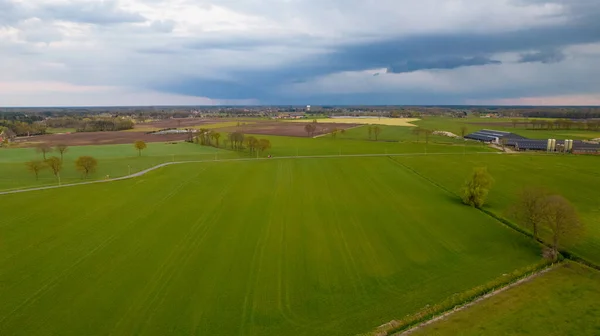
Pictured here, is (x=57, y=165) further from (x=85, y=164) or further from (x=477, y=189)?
(x=477, y=189)

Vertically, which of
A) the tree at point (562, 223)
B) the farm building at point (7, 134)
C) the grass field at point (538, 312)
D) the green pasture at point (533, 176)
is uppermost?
the farm building at point (7, 134)

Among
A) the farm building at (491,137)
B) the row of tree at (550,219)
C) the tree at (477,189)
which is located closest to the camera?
the row of tree at (550,219)

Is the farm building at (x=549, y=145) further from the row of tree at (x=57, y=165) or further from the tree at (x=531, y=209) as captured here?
the row of tree at (x=57, y=165)

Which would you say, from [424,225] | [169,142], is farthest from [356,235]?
[169,142]

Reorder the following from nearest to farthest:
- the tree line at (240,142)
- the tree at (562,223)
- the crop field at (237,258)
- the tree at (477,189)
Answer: the crop field at (237,258) → the tree at (562,223) → the tree at (477,189) → the tree line at (240,142)

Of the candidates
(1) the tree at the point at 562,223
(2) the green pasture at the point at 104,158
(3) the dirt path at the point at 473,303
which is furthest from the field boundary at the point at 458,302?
(2) the green pasture at the point at 104,158

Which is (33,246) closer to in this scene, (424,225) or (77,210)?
(77,210)
